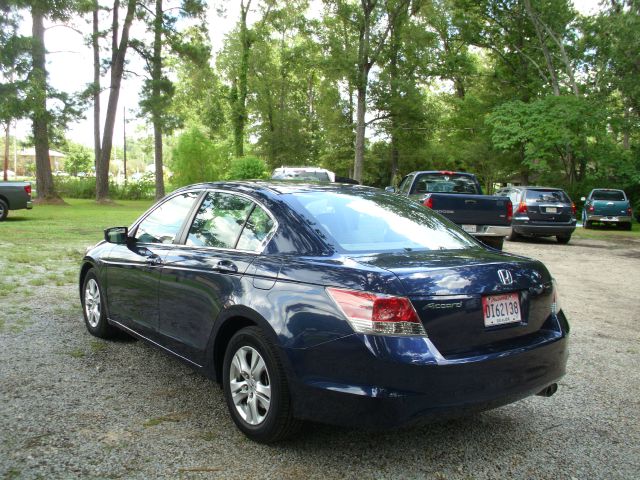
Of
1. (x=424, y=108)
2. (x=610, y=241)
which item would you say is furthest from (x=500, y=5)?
(x=610, y=241)

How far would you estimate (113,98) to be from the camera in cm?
3131

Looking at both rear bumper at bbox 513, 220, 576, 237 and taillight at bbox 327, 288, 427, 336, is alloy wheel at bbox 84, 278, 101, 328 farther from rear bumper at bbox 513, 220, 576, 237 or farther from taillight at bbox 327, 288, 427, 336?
rear bumper at bbox 513, 220, 576, 237

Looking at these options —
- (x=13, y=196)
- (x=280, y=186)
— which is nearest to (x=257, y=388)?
(x=280, y=186)

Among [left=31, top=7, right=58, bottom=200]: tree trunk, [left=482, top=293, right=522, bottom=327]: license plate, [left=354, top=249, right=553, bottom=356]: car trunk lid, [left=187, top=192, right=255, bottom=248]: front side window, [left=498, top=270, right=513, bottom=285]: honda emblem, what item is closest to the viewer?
[left=354, top=249, right=553, bottom=356]: car trunk lid

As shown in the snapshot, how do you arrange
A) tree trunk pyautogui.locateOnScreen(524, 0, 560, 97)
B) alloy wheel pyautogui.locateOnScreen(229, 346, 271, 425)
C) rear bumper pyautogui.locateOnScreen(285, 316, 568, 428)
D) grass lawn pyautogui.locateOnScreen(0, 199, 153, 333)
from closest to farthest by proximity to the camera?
rear bumper pyautogui.locateOnScreen(285, 316, 568, 428) → alloy wheel pyautogui.locateOnScreen(229, 346, 271, 425) → grass lawn pyautogui.locateOnScreen(0, 199, 153, 333) → tree trunk pyautogui.locateOnScreen(524, 0, 560, 97)

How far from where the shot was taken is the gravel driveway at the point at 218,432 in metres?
3.23

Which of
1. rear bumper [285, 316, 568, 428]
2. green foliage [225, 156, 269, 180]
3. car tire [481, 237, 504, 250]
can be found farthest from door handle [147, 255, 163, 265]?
green foliage [225, 156, 269, 180]

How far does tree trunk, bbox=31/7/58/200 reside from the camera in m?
27.2

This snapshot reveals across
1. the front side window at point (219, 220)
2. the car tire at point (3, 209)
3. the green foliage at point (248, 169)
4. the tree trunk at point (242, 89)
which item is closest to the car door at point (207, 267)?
the front side window at point (219, 220)

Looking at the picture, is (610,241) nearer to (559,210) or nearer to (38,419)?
(559,210)

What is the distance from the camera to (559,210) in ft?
58.0

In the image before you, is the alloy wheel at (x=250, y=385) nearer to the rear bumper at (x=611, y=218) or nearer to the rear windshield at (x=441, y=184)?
the rear windshield at (x=441, y=184)

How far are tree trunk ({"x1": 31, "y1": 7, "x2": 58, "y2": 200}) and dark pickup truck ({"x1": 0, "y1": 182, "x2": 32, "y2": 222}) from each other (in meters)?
8.81

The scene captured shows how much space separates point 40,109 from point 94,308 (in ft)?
81.2
